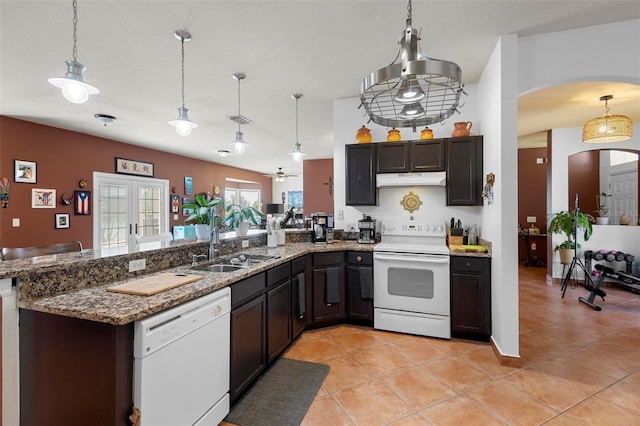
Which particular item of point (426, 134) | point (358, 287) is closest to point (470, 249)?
point (358, 287)

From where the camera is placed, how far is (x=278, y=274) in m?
2.58

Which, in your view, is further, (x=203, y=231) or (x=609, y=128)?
(x=609, y=128)

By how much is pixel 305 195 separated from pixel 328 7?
6.66 m

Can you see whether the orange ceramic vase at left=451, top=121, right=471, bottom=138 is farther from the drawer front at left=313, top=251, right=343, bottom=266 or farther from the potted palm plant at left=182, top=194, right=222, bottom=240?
the potted palm plant at left=182, top=194, right=222, bottom=240

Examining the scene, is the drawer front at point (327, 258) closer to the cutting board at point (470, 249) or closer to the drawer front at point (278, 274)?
the drawer front at point (278, 274)

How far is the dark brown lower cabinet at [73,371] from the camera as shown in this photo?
1.28 meters

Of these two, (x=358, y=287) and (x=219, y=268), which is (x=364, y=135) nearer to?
(x=358, y=287)

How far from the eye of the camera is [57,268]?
1574 millimetres

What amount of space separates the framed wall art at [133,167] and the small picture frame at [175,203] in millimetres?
727

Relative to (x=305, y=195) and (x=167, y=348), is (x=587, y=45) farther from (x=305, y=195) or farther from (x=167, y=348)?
(x=305, y=195)

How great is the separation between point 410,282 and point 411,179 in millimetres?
1156

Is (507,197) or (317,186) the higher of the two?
(317,186)

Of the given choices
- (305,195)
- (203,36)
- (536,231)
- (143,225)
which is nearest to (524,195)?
(536,231)

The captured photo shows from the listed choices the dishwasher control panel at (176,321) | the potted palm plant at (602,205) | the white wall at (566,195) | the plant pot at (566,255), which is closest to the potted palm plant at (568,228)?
the plant pot at (566,255)
